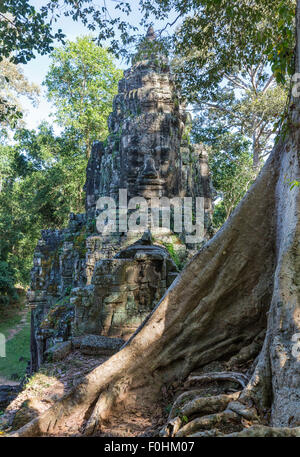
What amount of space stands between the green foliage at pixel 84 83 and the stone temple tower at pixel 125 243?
874cm

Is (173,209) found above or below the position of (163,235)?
above

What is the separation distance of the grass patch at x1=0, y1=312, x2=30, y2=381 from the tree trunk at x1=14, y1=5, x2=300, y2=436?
41.4ft

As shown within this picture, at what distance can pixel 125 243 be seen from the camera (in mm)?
10234

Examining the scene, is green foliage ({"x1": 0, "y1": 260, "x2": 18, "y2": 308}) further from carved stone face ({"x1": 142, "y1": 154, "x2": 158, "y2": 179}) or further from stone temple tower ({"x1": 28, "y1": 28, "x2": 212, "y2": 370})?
carved stone face ({"x1": 142, "y1": 154, "x2": 158, "y2": 179})

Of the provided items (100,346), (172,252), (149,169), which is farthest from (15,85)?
(100,346)

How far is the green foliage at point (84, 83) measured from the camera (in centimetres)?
2411

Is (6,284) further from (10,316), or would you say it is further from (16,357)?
(16,357)

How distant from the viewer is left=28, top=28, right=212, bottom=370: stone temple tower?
22.0ft

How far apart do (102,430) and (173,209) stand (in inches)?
337

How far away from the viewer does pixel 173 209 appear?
11180mm

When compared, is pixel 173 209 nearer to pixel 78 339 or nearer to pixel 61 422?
pixel 78 339

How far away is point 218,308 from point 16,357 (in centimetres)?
1634

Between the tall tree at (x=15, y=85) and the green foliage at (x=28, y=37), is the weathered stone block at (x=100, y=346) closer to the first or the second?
the green foliage at (x=28, y=37)

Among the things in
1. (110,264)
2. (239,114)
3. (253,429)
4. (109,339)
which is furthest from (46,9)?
(239,114)
